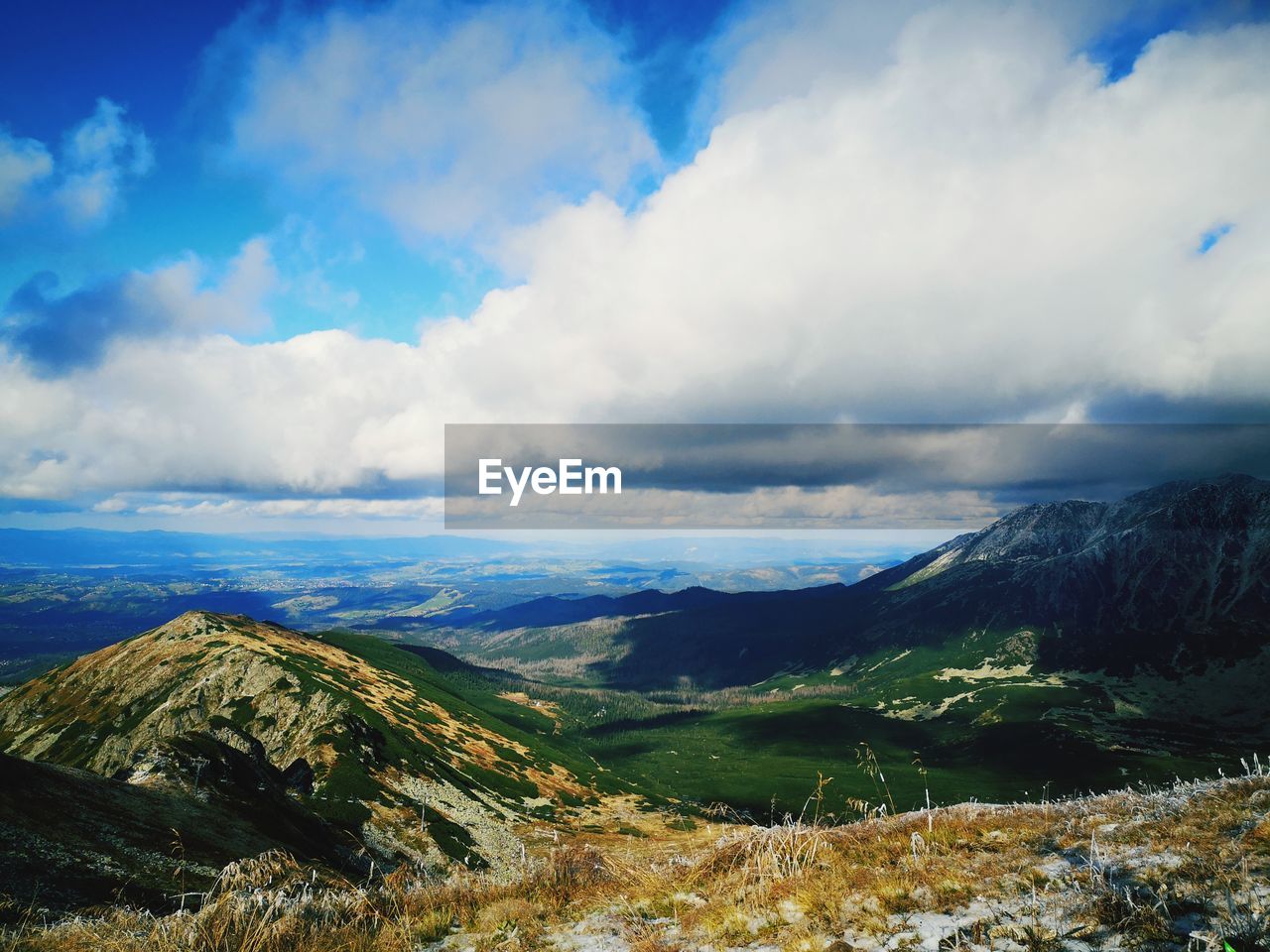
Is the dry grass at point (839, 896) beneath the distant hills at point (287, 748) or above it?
above

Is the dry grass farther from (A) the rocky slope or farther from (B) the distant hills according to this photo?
(A) the rocky slope

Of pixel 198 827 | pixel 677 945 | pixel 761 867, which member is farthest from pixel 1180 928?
pixel 198 827

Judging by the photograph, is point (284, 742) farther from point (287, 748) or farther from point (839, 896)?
point (839, 896)

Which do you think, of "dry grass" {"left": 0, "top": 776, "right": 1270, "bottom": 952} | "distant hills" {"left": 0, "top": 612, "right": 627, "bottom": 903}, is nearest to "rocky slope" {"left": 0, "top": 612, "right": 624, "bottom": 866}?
"distant hills" {"left": 0, "top": 612, "right": 627, "bottom": 903}

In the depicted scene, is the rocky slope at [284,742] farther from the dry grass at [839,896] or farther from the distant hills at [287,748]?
the dry grass at [839,896]

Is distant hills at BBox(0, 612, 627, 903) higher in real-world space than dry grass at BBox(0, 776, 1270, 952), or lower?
lower

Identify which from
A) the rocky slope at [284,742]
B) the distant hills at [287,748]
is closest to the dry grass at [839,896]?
the distant hills at [287,748]
